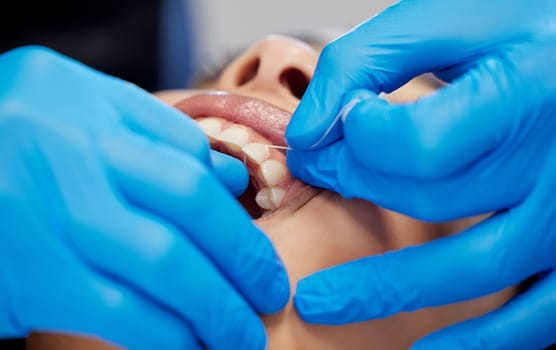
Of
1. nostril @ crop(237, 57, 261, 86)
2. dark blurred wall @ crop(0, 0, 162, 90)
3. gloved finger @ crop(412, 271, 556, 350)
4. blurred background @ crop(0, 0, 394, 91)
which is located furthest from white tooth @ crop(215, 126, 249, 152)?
dark blurred wall @ crop(0, 0, 162, 90)

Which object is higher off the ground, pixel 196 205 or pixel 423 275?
pixel 196 205

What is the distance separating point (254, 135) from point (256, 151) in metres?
0.06

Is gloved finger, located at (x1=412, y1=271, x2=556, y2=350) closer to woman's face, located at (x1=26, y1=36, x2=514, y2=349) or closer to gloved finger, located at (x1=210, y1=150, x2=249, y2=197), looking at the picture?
woman's face, located at (x1=26, y1=36, x2=514, y2=349)

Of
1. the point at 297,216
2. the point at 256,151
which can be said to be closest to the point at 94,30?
the point at 256,151

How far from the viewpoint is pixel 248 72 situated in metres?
1.36

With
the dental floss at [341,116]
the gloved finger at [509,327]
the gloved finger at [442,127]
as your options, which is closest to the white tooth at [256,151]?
the dental floss at [341,116]

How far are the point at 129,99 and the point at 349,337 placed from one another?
496mm

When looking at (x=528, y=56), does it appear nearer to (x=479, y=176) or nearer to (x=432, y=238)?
(x=479, y=176)

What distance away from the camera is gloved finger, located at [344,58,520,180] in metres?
0.87

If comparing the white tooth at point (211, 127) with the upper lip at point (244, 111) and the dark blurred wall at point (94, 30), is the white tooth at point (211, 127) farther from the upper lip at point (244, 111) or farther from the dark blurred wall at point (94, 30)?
the dark blurred wall at point (94, 30)

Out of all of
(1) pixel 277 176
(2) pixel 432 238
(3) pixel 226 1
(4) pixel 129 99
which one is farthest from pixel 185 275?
(3) pixel 226 1

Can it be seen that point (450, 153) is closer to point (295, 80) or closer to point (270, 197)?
point (270, 197)

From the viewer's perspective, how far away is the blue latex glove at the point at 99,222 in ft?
2.49

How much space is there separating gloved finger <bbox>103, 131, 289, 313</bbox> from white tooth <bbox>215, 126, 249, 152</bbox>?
0.29 m
